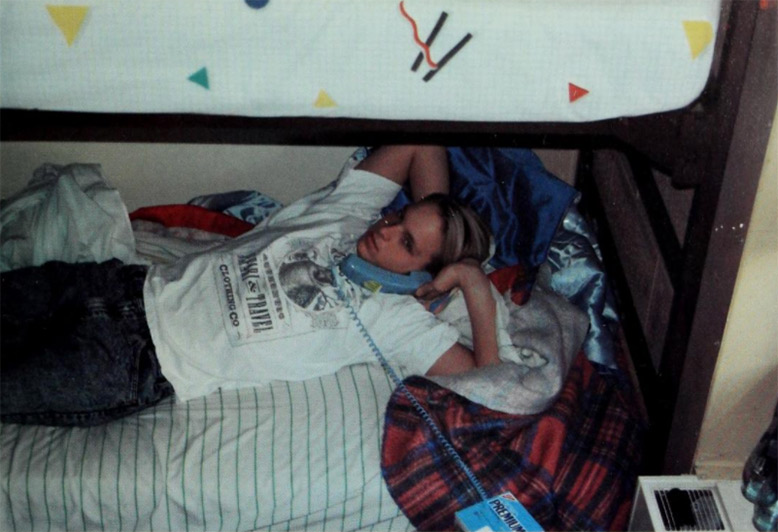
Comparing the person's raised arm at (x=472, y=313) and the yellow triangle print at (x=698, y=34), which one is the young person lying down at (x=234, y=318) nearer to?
the person's raised arm at (x=472, y=313)

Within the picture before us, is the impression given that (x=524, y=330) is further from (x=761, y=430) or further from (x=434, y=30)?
(x=434, y=30)

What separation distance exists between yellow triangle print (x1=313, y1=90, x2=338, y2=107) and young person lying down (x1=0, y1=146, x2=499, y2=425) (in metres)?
0.54

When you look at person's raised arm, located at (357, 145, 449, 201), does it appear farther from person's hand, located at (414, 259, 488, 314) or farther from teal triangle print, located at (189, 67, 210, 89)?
teal triangle print, located at (189, 67, 210, 89)

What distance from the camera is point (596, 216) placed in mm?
1777

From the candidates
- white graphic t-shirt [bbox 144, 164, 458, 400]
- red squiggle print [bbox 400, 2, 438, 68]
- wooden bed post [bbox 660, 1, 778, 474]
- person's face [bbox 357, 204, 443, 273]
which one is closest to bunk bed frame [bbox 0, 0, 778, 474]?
wooden bed post [bbox 660, 1, 778, 474]

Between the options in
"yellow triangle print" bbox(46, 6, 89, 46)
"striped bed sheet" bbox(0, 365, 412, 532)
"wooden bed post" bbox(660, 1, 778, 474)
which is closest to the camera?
"yellow triangle print" bbox(46, 6, 89, 46)

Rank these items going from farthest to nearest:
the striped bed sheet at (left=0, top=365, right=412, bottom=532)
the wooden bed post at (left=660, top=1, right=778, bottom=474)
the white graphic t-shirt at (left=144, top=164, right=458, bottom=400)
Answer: the white graphic t-shirt at (left=144, top=164, right=458, bottom=400), the striped bed sheet at (left=0, top=365, right=412, bottom=532), the wooden bed post at (left=660, top=1, right=778, bottom=474)

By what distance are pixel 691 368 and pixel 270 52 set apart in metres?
0.73

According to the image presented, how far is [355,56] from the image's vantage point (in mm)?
876

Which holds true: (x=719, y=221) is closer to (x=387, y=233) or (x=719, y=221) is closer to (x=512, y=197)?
(x=387, y=233)

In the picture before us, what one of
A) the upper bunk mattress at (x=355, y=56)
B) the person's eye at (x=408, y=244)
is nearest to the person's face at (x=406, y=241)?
the person's eye at (x=408, y=244)

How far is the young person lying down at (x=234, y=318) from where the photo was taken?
126 cm

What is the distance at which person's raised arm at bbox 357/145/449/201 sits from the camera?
1.62m

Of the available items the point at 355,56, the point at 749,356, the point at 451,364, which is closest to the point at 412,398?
the point at 451,364
